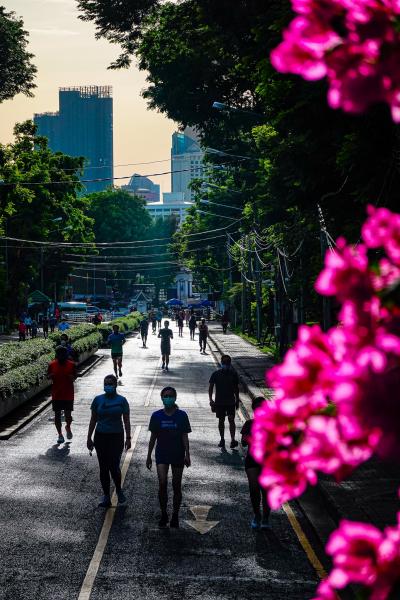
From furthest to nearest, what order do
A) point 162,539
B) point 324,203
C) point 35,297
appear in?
point 35,297 < point 324,203 < point 162,539

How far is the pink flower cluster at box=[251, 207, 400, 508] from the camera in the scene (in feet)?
7.03

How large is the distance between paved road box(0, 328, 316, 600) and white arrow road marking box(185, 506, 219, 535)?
3.6 inches

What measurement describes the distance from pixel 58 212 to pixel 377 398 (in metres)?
81.3

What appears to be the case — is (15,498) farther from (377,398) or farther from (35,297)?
(35,297)

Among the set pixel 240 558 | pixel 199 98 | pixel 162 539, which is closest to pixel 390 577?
pixel 240 558

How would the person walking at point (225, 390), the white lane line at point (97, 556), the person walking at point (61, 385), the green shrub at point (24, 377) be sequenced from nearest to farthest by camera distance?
1. the white lane line at point (97, 556)
2. the person walking at point (225, 390)
3. the person walking at point (61, 385)
4. the green shrub at point (24, 377)

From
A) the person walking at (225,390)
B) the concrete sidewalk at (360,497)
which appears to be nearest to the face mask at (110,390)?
the concrete sidewalk at (360,497)

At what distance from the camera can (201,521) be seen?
1485 centimetres

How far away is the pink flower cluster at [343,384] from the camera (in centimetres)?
214

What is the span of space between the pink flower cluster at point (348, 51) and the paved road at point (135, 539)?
9.17 meters

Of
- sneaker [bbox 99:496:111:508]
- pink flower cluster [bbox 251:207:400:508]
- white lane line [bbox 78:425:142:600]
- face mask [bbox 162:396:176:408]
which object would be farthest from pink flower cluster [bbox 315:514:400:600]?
sneaker [bbox 99:496:111:508]

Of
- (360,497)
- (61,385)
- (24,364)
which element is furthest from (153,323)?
(360,497)

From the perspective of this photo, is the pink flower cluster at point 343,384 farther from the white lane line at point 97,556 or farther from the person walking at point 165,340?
the person walking at point 165,340

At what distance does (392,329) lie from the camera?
2348 mm
